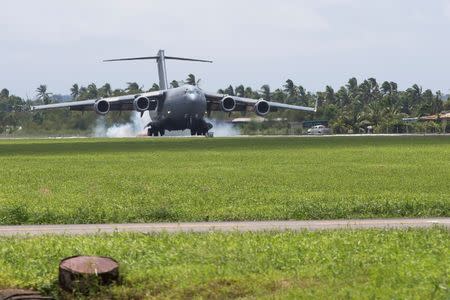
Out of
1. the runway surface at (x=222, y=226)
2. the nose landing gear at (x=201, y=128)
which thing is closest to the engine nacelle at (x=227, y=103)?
the nose landing gear at (x=201, y=128)

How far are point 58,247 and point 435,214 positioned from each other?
10.7 meters

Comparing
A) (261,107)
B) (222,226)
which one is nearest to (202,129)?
(261,107)

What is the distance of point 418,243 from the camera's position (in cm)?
1448

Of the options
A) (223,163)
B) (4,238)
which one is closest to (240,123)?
(223,163)

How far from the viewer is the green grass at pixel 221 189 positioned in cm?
2133

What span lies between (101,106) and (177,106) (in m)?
8.03

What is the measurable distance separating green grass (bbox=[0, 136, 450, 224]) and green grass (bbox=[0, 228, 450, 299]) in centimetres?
500

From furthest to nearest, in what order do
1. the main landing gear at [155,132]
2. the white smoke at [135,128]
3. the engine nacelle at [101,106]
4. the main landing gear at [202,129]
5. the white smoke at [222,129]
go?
the white smoke at [135,128] < the white smoke at [222,129] < the main landing gear at [155,132] < the main landing gear at [202,129] < the engine nacelle at [101,106]

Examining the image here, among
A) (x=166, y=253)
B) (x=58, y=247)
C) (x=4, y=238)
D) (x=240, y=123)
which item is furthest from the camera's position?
(x=240, y=123)

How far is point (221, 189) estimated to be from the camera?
91.1 feet

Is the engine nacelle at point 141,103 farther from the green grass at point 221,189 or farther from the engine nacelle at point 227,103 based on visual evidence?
the green grass at point 221,189

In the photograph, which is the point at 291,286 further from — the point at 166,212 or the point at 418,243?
the point at 166,212

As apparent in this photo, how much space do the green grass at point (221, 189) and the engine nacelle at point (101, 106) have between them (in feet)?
138

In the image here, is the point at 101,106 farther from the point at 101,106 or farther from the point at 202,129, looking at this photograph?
the point at 202,129
